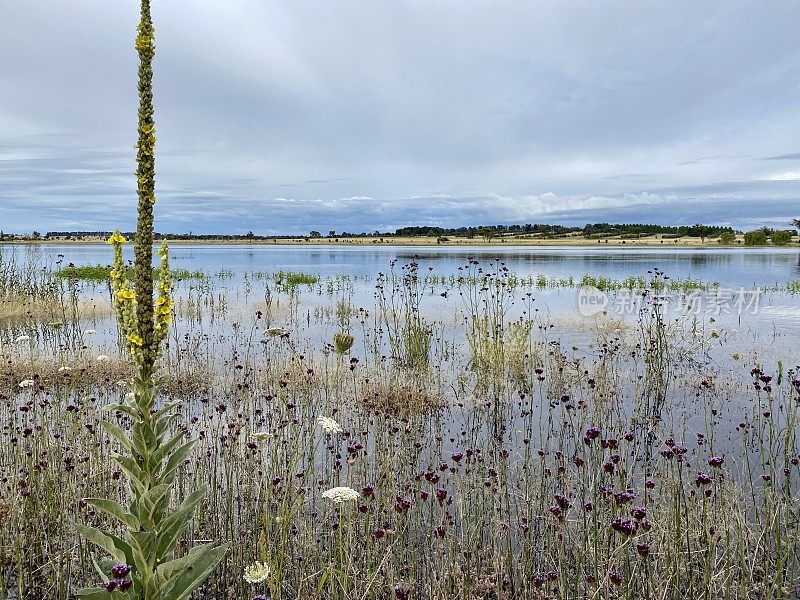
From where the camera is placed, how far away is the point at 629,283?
86.0 ft

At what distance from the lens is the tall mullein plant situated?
258 cm

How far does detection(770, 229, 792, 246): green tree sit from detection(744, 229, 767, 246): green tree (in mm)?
1544

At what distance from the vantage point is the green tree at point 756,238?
8562 cm

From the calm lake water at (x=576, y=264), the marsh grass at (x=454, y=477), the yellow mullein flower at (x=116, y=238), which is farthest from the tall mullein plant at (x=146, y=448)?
the calm lake water at (x=576, y=264)

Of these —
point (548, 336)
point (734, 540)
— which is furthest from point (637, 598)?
point (548, 336)

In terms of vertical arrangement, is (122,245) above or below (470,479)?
above

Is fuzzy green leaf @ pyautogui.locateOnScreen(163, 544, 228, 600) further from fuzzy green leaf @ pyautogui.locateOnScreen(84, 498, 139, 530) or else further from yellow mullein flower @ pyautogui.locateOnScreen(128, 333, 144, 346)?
yellow mullein flower @ pyautogui.locateOnScreen(128, 333, 144, 346)

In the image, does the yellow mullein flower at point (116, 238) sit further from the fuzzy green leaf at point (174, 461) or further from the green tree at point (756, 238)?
the green tree at point (756, 238)

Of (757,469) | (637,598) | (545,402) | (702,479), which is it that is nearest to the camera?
(702,479)

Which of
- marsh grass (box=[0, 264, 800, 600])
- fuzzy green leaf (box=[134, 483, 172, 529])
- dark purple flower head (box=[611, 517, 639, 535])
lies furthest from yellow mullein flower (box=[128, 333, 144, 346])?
dark purple flower head (box=[611, 517, 639, 535])

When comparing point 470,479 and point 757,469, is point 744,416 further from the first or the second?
point 470,479

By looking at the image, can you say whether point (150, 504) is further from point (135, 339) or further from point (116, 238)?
point (116, 238)

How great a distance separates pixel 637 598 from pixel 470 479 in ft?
7.37

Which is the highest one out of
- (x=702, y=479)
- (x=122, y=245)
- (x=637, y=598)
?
(x=122, y=245)
